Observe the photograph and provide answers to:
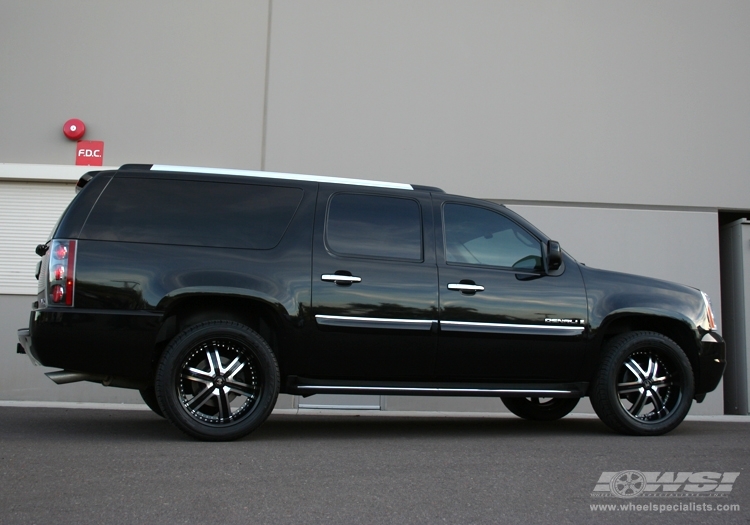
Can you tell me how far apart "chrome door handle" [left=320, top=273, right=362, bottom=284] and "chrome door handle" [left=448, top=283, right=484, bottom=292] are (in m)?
0.68

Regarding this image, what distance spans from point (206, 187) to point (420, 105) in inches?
222

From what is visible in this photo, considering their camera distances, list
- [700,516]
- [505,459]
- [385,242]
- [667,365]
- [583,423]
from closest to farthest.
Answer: [700,516]
[505,459]
[385,242]
[667,365]
[583,423]

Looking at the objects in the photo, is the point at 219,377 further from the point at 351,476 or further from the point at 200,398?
the point at 351,476

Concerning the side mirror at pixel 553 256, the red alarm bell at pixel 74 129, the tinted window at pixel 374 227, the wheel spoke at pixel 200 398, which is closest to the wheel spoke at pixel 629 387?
the side mirror at pixel 553 256

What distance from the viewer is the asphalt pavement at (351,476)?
11.6 feet

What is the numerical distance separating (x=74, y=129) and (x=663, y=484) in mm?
8677

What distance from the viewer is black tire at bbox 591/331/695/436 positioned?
617 cm

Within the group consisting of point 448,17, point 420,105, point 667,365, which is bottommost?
point 667,365

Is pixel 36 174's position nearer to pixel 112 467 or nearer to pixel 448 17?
pixel 448 17

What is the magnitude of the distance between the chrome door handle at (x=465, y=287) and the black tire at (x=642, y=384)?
116 cm

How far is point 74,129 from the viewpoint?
413 inches

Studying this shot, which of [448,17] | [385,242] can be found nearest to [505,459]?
[385,242]

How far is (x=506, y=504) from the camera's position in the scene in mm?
3758

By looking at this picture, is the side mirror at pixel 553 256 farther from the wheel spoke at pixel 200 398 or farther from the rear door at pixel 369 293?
the wheel spoke at pixel 200 398
